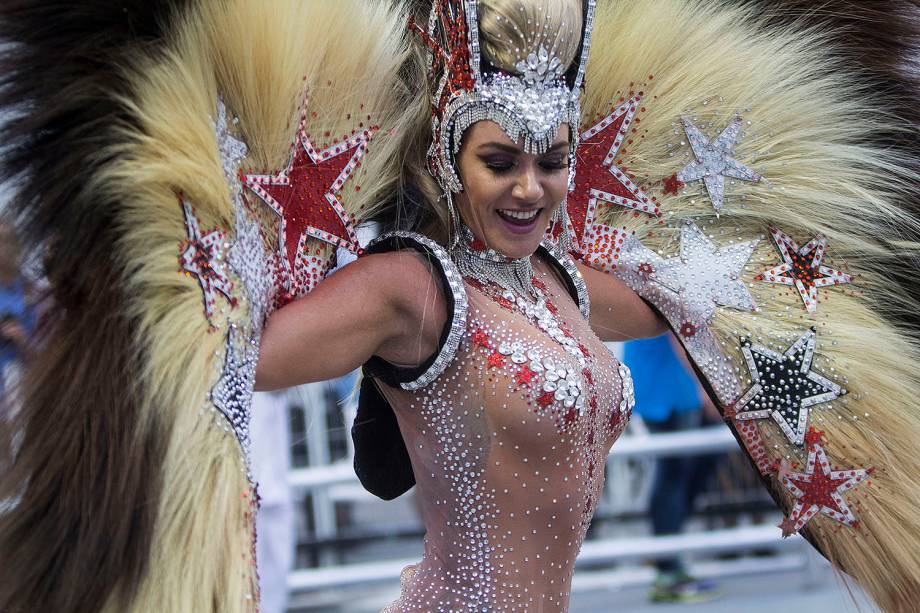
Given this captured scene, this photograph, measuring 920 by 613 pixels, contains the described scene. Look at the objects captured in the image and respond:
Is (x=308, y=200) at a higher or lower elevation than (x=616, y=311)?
higher

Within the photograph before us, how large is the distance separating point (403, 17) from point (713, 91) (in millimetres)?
680

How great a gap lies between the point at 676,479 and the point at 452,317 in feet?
8.86

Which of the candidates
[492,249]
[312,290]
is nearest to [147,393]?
[312,290]

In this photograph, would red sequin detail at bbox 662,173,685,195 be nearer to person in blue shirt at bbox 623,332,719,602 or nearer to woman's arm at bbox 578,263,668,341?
woman's arm at bbox 578,263,668,341

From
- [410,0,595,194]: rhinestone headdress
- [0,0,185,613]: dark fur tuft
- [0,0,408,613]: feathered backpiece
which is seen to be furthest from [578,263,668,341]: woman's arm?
[0,0,185,613]: dark fur tuft

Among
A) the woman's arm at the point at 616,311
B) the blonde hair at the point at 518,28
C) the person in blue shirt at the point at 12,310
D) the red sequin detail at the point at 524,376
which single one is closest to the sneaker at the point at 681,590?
→ the woman's arm at the point at 616,311

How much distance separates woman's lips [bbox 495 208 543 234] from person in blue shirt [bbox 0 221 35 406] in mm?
762

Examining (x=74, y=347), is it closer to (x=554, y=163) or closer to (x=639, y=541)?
(x=554, y=163)

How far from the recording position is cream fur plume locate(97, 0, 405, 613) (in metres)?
1.65

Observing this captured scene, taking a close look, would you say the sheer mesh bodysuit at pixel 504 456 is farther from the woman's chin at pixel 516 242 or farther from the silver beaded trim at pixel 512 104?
the silver beaded trim at pixel 512 104

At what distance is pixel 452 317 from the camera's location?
6.56 ft

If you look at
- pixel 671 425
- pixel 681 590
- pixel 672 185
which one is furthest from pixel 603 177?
pixel 681 590

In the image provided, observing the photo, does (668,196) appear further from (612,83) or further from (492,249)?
(492,249)

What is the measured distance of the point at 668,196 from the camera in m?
2.49
